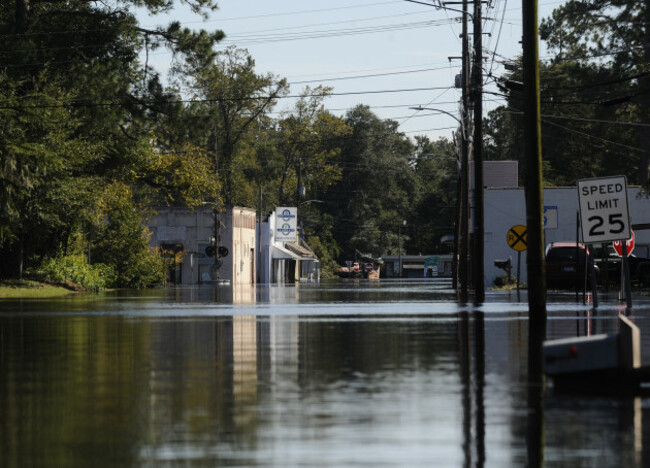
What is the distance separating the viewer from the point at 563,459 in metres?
8.55

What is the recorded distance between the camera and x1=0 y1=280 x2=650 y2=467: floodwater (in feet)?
29.0

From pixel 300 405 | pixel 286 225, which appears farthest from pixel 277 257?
pixel 300 405

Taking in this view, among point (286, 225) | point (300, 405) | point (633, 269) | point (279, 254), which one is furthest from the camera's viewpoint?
point (279, 254)

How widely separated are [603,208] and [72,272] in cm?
4029

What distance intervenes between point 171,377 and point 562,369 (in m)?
4.19

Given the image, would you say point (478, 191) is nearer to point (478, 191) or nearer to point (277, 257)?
point (478, 191)

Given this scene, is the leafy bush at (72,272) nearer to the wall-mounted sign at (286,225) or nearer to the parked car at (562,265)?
the parked car at (562,265)

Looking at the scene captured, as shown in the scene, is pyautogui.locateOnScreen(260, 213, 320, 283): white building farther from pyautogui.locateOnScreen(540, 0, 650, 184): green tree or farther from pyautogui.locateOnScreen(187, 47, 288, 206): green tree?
pyautogui.locateOnScreen(540, 0, 650, 184): green tree

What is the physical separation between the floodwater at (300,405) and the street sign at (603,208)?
6655mm

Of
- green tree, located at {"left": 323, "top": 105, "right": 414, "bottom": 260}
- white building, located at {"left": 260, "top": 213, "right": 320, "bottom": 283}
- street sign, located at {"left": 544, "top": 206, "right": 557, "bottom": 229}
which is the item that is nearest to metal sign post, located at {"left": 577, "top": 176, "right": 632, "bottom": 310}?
street sign, located at {"left": 544, "top": 206, "right": 557, "bottom": 229}

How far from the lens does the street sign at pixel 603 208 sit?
2897 centimetres

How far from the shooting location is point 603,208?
29.3 m

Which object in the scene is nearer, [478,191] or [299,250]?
[478,191]

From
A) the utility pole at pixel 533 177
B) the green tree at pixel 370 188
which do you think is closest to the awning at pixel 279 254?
the green tree at pixel 370 188
